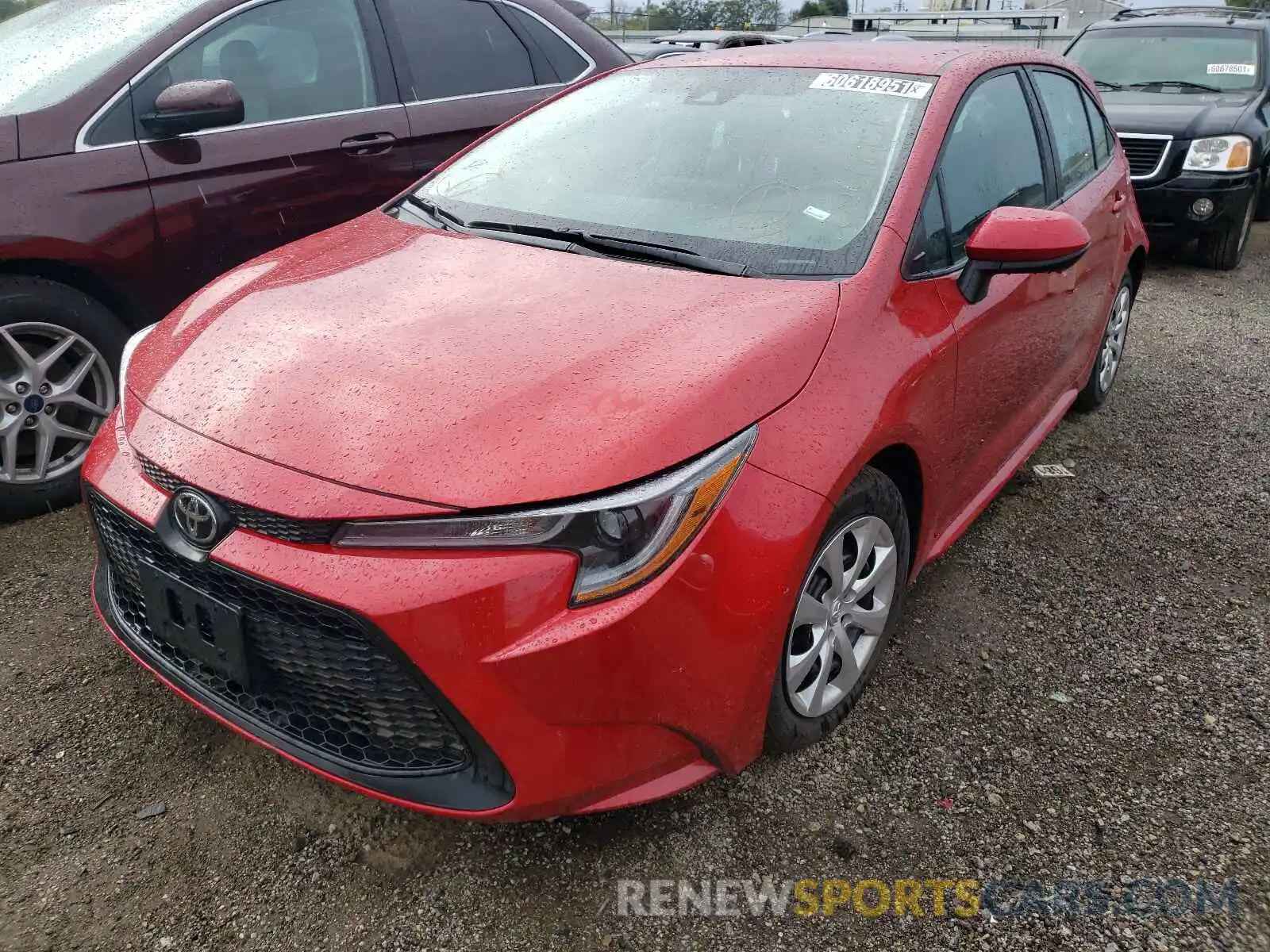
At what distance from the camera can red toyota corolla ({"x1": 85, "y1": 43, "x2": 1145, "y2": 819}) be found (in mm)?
1577

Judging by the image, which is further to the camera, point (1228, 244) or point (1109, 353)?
point (1228, 244)

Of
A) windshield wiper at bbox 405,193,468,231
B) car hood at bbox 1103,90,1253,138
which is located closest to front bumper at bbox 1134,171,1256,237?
car hood at bbox 1103,90,1253,138

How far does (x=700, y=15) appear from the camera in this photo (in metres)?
25.6

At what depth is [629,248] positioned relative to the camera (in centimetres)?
229

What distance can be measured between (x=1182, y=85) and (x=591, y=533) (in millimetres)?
7372

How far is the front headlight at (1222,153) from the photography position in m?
6.14

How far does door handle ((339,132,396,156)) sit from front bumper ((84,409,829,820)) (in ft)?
6.73

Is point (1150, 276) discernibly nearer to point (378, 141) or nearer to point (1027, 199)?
point (1027, 199)

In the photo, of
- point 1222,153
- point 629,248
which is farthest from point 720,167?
point 1222,153

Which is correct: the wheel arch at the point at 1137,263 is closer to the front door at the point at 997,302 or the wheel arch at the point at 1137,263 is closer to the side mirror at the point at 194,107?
the front door at the point at 997,302

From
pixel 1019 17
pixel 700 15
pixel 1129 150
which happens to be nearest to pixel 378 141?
pixel 1129 150

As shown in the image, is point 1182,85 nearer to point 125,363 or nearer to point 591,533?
point 591,533

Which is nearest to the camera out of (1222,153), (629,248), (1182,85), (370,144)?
(629,248)

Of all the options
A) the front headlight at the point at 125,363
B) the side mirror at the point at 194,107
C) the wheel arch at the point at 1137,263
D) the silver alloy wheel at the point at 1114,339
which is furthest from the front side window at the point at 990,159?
the side mirror at the point at 194,107
